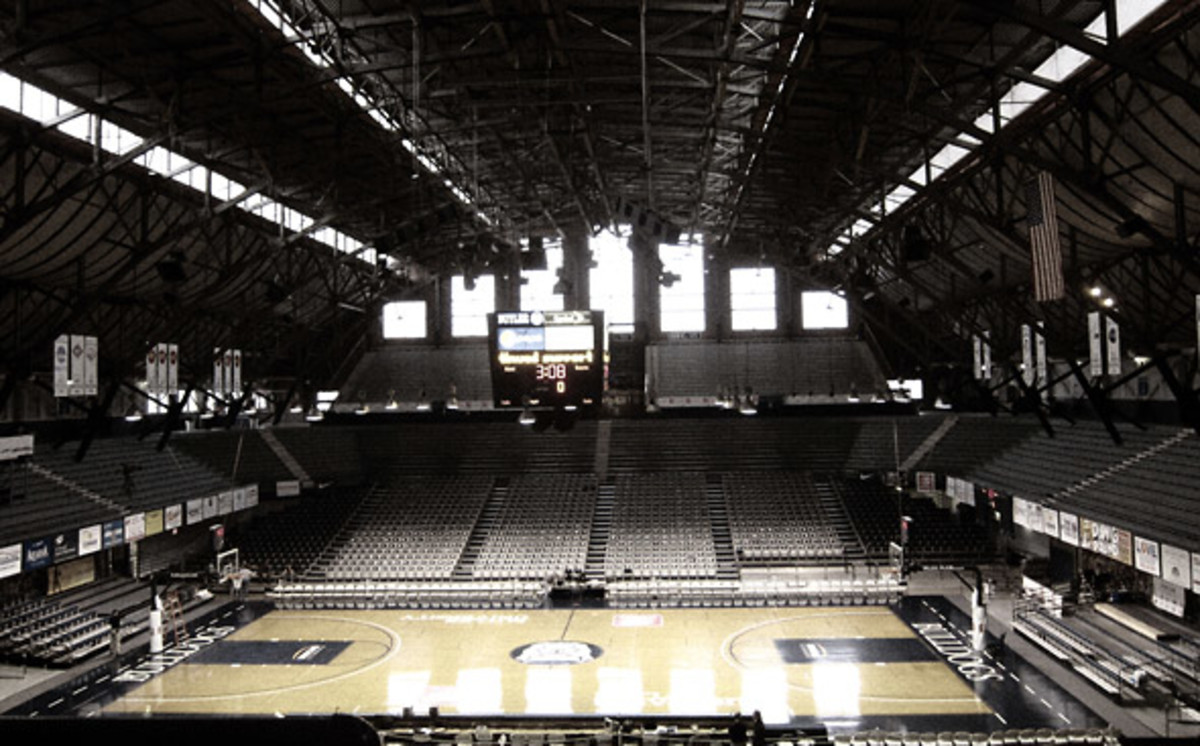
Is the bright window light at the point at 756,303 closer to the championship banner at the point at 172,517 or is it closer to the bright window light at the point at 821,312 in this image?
the bright window light at the point at 821,312

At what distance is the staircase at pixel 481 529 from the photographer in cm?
2798

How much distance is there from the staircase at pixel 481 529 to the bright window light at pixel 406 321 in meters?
10.5

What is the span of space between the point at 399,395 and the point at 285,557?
39.0ft

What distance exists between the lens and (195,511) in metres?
26.7

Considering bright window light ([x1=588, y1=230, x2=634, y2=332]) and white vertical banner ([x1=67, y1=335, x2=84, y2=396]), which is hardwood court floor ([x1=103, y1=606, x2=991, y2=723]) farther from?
bright window light ([x1=588, y1=230, x2=634, y2=332])

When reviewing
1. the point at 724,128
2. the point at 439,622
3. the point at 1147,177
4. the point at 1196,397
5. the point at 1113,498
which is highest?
the point at 724,128

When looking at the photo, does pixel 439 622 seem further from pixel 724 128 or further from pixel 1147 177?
pixel 1147 177

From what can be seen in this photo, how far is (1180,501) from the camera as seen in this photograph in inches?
739

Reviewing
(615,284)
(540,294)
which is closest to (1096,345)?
(615,284)

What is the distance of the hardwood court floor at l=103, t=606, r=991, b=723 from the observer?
53.2ft

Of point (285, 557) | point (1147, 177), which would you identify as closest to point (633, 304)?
point (285, 557)

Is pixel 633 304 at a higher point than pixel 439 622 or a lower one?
higher

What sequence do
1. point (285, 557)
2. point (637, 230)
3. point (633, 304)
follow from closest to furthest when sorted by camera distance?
point (637, 230) < point (285, 557) < point (633, 304)

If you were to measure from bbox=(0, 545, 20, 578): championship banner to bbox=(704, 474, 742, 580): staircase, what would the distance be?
19.4 metres
